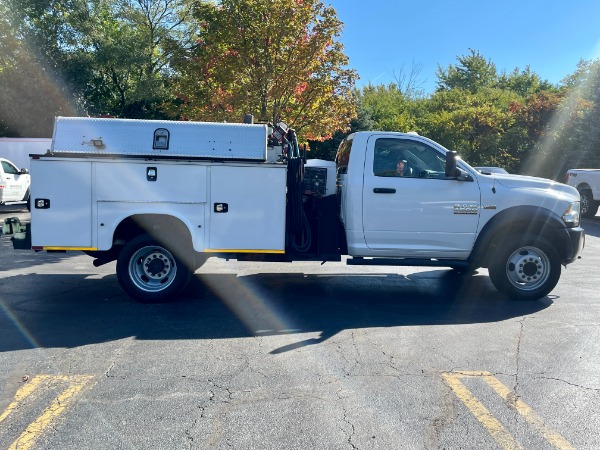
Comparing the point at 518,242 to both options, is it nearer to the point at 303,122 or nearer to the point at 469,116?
the point at 303,122

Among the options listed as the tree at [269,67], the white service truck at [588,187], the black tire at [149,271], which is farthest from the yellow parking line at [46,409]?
the white service truck at [588,187]

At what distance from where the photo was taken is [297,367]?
202 inches

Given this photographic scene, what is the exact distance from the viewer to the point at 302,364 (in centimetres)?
521

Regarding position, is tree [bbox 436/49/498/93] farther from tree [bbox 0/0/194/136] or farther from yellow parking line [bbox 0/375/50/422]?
yellow parking line [bbox 0/375/50/422]

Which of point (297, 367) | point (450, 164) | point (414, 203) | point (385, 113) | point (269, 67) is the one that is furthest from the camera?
point (385, 113)

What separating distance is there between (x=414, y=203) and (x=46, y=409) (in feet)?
15.8

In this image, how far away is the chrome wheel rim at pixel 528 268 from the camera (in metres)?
7.48

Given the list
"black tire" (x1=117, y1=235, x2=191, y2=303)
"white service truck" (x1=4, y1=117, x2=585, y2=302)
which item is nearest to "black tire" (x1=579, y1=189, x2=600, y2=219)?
"white service truck" (x1=4, y1=117, x2=585, y2=302)

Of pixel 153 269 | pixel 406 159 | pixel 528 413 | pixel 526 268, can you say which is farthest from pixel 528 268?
pixel 153 269

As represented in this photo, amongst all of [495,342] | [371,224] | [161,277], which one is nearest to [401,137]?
[371,224]

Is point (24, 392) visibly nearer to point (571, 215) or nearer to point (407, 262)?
point (407, 262)

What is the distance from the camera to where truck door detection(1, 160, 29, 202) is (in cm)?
1786

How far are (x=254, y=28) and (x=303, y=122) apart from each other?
2760 millimetres

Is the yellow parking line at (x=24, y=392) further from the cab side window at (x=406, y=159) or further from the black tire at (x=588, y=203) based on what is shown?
the black tire at (x=588, y=203)
